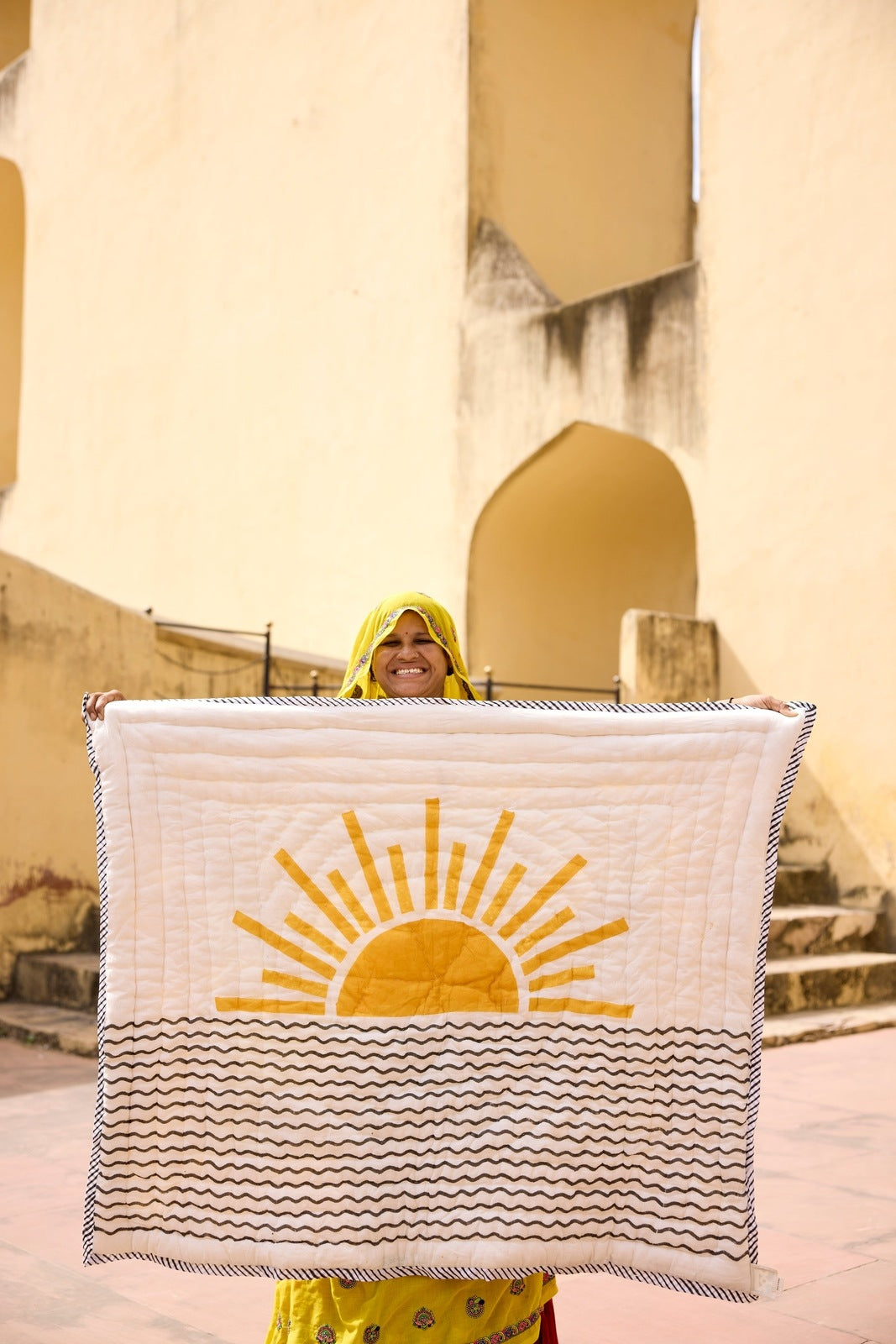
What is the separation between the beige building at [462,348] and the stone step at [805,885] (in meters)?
0.16

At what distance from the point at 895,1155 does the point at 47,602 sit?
4.61m

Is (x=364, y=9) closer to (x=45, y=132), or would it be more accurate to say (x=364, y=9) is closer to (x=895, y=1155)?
(x=45, y=132)

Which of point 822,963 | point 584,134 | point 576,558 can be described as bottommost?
point 822,963

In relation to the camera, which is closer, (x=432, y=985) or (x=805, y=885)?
(x=432, y=985)

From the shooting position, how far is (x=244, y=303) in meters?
11.7

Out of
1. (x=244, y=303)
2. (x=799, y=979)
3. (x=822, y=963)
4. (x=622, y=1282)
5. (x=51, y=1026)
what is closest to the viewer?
(x=622, y=1282)

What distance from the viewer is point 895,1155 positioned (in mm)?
4348

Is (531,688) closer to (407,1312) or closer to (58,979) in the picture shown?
(58,979)

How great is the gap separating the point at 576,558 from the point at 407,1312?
877 cm

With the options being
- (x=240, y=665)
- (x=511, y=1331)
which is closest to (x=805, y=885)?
(x=240, y=665)

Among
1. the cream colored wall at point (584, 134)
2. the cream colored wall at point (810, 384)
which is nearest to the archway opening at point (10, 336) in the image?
the cream colored wall at point (584, 134)

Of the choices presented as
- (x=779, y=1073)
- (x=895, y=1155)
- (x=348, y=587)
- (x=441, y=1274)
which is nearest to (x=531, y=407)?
(x=348, y=587)

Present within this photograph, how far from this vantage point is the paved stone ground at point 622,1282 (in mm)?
2943

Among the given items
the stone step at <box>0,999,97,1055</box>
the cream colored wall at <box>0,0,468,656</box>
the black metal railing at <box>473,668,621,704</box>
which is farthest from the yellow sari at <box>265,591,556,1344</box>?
the cream colored wall at <box>0,0,468,656</box>
